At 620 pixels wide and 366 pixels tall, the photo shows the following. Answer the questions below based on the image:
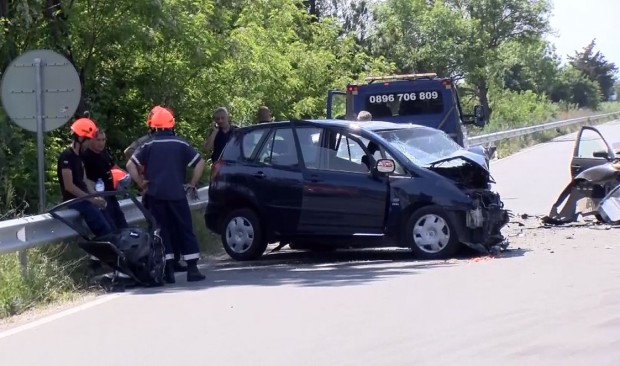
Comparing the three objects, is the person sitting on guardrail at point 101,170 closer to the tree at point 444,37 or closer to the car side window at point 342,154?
the car side window at point 342,154

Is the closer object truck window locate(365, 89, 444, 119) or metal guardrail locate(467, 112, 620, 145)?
truck window locate(365, 89, 444, 119)

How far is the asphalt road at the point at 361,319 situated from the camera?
24.2ft

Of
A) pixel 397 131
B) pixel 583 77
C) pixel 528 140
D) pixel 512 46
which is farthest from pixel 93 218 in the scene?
pixel 583 77

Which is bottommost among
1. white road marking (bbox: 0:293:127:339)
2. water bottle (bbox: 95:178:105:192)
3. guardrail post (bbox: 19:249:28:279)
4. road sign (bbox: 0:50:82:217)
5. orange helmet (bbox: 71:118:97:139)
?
white road marking (bbox: 0:293:127:339)

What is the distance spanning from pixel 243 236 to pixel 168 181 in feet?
6.75

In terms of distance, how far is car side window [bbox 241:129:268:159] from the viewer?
13.4 m

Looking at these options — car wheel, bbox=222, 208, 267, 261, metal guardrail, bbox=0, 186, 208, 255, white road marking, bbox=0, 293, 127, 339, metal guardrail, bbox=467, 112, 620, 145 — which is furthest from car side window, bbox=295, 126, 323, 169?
metal guardrail, bbox=467, 112, 620, 145

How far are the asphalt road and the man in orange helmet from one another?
0.37 metres

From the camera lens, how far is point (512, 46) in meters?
53.7

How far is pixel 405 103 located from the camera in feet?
63.3

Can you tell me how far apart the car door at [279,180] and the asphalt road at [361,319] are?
98cm

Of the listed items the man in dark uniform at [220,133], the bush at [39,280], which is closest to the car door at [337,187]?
the man in dark uniform at [220,133]

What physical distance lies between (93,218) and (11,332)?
2.56 meters

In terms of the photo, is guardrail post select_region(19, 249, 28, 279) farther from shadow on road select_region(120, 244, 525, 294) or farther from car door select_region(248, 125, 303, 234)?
car door select_region(248, 125, 303, 234)
